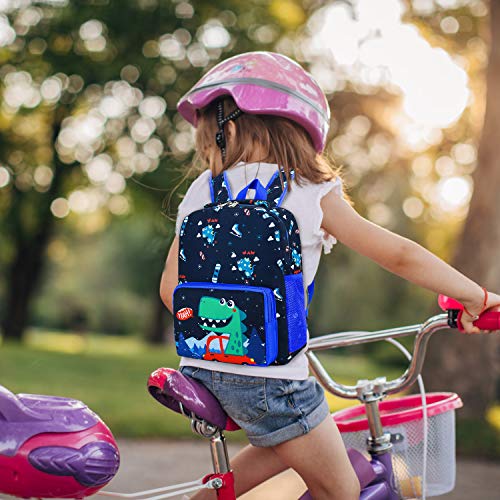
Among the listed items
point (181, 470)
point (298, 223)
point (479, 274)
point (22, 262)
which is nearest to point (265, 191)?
point (298, 223)

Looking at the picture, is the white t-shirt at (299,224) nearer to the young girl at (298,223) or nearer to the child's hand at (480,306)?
the young girl at (298,223)

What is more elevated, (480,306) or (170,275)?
(170,275)

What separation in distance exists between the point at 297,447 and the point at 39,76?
12903mm

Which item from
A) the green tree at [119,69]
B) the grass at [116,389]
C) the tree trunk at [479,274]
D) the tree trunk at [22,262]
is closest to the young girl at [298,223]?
the grass at [116,389]

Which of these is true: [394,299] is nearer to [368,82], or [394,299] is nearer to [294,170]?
[368,82]

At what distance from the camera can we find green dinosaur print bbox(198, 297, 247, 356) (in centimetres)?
215

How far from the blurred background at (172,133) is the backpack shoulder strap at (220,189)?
4535 mm

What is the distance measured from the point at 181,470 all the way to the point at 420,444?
9.99ft

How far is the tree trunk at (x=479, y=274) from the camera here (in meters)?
7.71

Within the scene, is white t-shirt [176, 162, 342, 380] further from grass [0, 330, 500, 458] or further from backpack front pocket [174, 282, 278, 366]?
grass [0, 330, 500, 458]

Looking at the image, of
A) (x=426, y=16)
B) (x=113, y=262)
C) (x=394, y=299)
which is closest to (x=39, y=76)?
(x=426, y=16)

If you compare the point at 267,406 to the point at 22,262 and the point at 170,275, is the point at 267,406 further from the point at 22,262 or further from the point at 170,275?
the point at 22,262

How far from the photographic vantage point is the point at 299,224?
225 centimetres

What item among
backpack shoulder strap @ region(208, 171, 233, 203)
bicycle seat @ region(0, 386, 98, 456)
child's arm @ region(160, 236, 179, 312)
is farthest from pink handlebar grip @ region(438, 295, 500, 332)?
bicycle seat @ region(0, 386, 98, 456)
